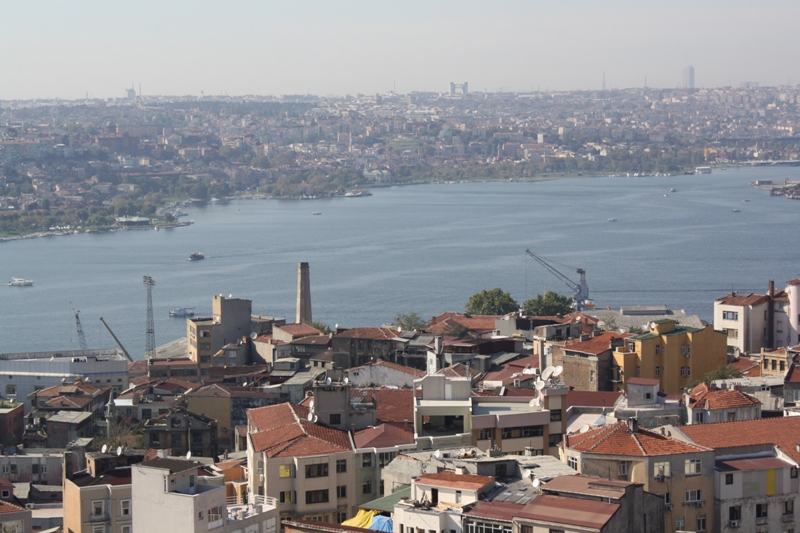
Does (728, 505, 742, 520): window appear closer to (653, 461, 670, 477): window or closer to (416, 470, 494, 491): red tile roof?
(653, 461, 670, 477): window

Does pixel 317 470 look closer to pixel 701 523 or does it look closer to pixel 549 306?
pixel 701 523

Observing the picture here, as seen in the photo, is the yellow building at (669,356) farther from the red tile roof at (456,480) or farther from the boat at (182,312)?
the boat at (182,312)

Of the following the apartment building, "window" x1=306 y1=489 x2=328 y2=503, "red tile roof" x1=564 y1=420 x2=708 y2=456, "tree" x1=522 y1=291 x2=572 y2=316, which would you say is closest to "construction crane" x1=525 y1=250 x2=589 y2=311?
"tree" x1=522 y1=291 x2=572 y2=316

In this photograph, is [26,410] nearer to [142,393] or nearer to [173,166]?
[142,393]

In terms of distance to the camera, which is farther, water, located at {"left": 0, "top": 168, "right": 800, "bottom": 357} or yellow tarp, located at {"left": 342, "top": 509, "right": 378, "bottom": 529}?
water, located at {"left": 0, "top": 168, "right": 800, "bottom": 357}

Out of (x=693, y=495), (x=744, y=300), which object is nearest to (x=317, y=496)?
(x=693, y=495)

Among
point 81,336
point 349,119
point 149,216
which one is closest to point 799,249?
point 81,336
